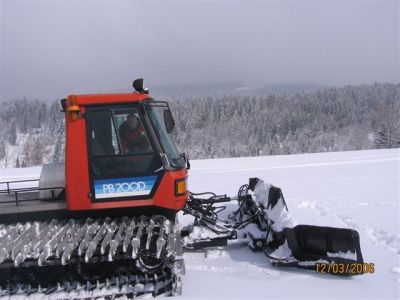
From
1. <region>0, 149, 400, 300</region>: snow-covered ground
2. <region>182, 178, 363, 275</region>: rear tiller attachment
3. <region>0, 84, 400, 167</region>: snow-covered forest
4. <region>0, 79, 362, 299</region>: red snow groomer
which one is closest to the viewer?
<region>0, 79, 362, 299</region>: red snow groomer

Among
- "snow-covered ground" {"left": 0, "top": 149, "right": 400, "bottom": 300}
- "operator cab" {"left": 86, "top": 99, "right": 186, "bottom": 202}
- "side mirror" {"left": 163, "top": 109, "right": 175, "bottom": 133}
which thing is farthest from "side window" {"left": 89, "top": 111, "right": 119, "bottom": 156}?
"snow-covered ground" {"left": 0, "top": 149, "right": 400, "bottom": 300}

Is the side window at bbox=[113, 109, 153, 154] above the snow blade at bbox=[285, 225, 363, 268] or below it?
above

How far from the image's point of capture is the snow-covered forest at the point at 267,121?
74.1 m

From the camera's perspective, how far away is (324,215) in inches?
357

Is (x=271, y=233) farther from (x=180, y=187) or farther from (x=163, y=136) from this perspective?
(x=163, y=136)

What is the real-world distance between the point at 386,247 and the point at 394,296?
176 cm

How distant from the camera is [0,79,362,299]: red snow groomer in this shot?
194 inches

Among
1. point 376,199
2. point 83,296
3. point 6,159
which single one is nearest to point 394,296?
point 83,296

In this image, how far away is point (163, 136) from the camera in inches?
227

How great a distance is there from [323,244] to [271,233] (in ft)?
2.57

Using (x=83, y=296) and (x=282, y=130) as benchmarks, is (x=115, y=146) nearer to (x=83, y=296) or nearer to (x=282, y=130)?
(x=83, y=296)

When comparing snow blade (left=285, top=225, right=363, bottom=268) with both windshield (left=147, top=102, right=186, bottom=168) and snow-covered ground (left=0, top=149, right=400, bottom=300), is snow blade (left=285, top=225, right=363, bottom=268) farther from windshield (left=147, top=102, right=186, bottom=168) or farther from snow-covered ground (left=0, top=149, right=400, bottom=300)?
windshield (left=147, top=102, right=186, bottom=168)

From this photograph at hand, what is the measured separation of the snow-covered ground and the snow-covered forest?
49.0 metres
